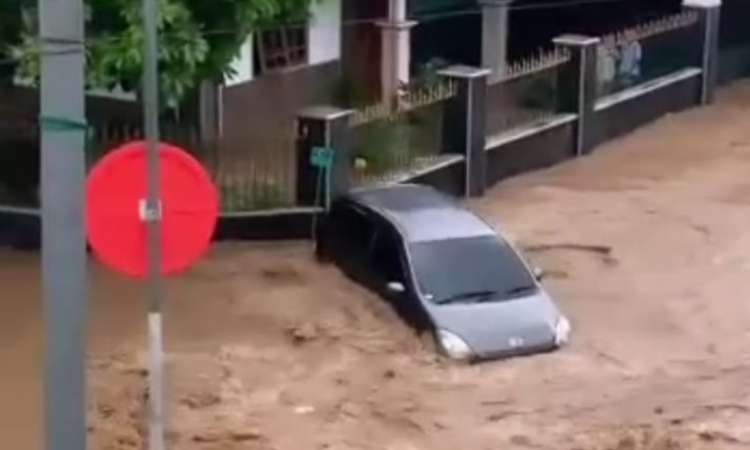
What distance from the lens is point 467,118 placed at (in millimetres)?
22766

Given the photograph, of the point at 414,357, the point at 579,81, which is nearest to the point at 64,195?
the point at 414,357

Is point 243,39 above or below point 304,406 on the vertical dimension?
above

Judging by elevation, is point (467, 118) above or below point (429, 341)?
above

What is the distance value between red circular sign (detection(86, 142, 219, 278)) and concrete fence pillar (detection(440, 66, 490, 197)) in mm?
14351

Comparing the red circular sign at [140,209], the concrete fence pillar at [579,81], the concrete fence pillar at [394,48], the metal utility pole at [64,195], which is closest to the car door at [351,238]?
the concrete fence pillar at [579,81]

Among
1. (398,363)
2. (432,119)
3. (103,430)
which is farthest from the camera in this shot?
(432,119)

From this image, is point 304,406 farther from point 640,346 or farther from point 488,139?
point 488,139

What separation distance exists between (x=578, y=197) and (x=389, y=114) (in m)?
2.81

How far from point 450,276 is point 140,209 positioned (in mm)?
8846

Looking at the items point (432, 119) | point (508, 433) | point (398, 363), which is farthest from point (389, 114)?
point (508, 433)

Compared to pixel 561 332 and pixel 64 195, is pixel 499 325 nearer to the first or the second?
pixel 561 332

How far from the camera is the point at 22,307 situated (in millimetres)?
18156

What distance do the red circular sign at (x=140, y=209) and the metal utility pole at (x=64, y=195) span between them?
0.47 metres

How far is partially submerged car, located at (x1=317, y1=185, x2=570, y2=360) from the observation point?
16.5 metres
